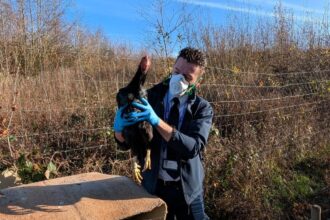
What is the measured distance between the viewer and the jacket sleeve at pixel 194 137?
217cm

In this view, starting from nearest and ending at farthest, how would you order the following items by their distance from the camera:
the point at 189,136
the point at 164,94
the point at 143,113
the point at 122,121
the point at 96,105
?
the point at 143,113 → the point at 122,121 → the point at 189,136 → the point at 164,94 → the point at 96,105

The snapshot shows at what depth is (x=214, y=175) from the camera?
4.70m

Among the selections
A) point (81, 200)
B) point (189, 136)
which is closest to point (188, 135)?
point (189, 136)

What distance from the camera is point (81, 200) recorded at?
2.01 meters

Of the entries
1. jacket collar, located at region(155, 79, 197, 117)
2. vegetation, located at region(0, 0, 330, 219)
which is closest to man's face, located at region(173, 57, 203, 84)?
jacket collar, located at region(155, 79, 197, 117)

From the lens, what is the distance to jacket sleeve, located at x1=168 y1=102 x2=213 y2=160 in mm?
2168

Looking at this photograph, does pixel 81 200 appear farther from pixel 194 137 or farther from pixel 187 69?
pixel 187 69

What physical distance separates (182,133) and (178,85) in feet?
0.88

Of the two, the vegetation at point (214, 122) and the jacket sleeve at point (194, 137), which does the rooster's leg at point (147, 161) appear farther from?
the vegetation at point (214, 122)

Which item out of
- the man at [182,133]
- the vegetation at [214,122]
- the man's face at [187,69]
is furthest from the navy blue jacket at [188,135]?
the vegetation at [214,122]

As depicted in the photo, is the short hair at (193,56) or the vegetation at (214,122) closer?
the short hair at (193,56)

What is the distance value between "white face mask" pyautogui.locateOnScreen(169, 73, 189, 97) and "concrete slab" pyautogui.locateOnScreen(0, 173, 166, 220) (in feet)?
1.87

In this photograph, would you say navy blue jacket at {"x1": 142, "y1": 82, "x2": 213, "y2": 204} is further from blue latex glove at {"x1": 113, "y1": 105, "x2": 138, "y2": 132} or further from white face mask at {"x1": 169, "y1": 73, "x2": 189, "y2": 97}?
blue latex glove at {"x1": 113, "y1": 105, "x2": 138, "y2": 132}

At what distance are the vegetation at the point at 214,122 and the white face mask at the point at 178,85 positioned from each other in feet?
6.63
